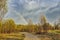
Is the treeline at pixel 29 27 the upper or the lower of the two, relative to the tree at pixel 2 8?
lower

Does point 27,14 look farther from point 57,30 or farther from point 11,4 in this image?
point 57,30

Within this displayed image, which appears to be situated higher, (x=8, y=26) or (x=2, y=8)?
(x=2, y=8)

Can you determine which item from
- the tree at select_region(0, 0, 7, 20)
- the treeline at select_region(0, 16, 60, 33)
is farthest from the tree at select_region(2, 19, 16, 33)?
the tree at select_region(0, 0, 7, 20)

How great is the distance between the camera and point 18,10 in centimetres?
274

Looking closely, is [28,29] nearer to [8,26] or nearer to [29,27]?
[29,27]

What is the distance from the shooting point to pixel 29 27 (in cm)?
272

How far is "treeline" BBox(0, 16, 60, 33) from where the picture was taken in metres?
2.69

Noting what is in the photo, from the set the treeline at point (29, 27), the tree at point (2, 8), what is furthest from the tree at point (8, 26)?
the tree at point (2, 8)

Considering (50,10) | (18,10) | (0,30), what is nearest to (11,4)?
(18,10)

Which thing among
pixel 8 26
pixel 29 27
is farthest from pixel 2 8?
pixel 29 27

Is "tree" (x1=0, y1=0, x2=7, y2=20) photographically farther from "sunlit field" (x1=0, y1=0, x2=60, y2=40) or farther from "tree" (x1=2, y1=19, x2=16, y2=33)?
"tree" (x1=2, y1=19, x2=16, y2=33)

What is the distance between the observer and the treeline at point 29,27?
2693 millimetres

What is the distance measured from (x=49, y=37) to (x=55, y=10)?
0.51 m

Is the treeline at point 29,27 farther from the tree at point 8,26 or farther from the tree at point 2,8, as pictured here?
the tree at point 2,8
